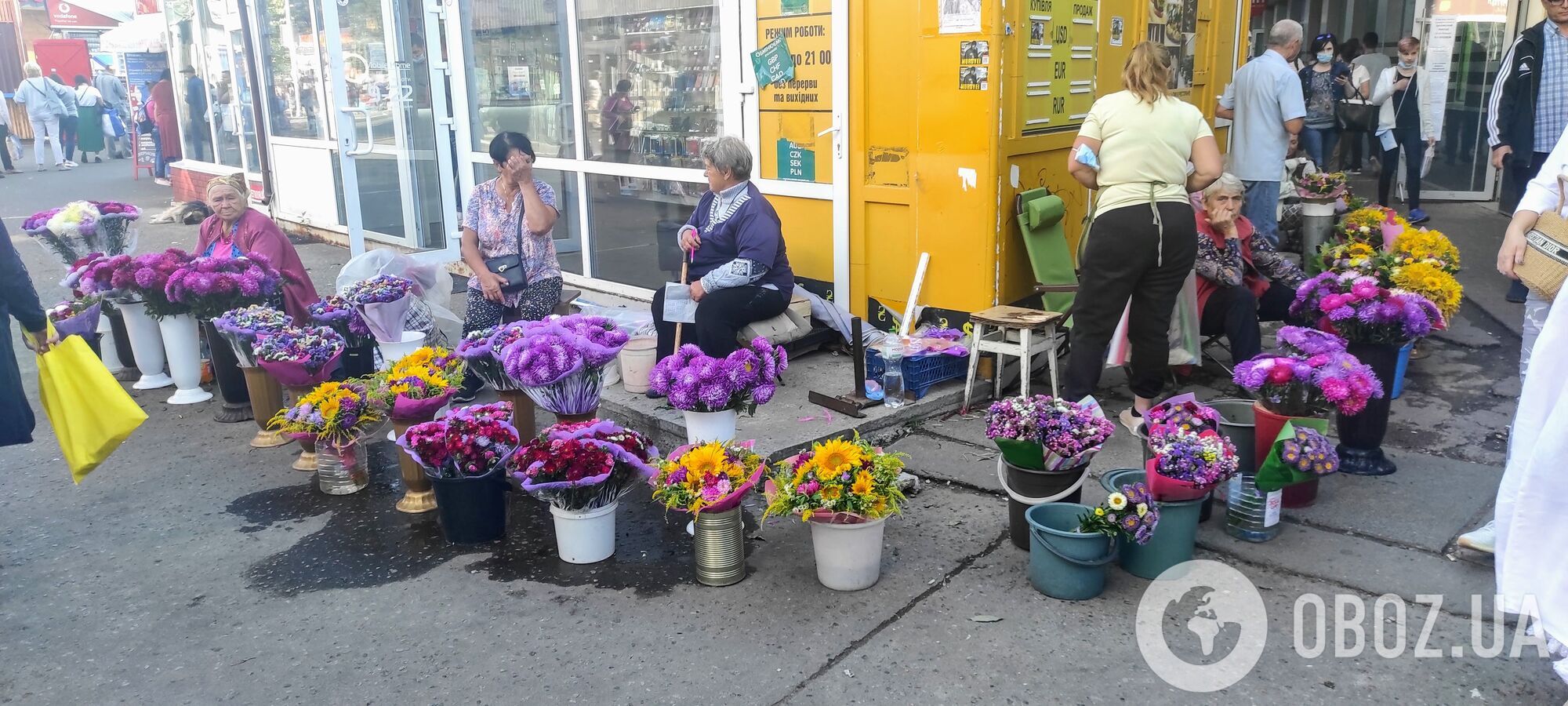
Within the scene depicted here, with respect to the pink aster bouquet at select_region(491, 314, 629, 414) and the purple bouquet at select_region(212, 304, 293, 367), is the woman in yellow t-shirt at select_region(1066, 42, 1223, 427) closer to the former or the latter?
the pink aster bouquet at select_region(491, 314, 629, 414)

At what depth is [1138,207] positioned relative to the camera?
178 inches

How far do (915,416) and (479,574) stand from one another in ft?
7.50

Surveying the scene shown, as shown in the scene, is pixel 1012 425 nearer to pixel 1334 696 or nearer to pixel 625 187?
pixel 1334 696

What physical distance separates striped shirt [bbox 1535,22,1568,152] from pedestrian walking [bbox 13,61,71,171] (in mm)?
21957

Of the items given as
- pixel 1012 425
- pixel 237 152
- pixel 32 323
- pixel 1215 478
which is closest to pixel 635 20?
pixel 32 323

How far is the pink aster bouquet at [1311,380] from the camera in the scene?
3.89 metres

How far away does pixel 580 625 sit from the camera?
3.46m

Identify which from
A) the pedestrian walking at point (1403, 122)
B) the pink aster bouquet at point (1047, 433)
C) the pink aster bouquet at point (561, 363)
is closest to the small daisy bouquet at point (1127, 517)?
the pink aster bouquet at point (1047, 433)

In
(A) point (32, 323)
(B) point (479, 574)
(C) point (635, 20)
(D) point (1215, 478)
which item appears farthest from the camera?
(C) point (635, 20)

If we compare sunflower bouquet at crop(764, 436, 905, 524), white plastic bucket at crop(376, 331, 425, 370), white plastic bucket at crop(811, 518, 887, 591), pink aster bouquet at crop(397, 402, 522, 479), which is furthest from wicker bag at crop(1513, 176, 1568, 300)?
white plastic bucket at crop(376, 331, 425, 370)

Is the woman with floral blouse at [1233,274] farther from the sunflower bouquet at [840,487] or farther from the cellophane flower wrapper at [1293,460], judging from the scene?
the sunflower bouquet at [840,487]

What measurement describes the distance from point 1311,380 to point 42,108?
72.9 ft

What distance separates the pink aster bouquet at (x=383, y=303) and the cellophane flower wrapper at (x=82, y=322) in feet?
5.72

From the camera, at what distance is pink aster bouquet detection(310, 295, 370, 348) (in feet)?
18.7
